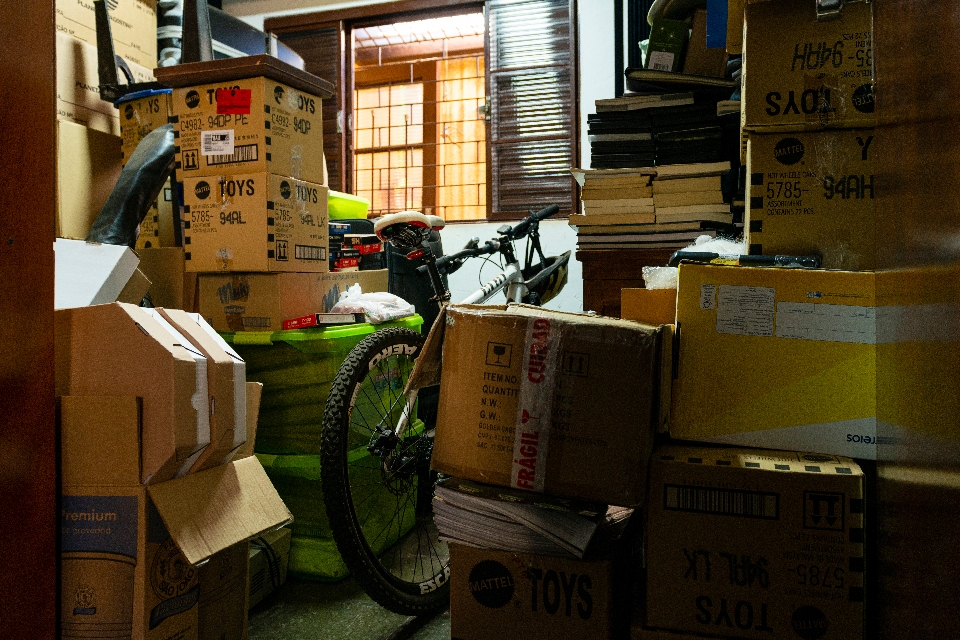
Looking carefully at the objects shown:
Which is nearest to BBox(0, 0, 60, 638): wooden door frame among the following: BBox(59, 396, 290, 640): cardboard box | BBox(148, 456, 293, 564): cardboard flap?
BBox(59, 396, 290, 640): cardboard box

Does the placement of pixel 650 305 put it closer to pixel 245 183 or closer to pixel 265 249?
pixel 265 249

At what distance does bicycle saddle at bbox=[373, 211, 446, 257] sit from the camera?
83.7 inches

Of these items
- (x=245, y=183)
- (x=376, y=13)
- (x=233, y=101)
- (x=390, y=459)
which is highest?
(x=376, y=13)

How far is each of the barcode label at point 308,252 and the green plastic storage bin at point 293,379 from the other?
270mm

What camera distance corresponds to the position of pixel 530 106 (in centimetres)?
396

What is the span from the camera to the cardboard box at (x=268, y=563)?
5.70 feet

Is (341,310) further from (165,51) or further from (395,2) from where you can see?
(395,2)

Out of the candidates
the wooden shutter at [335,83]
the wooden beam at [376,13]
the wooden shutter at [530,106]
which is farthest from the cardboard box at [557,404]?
the wooden beam at [376,13]

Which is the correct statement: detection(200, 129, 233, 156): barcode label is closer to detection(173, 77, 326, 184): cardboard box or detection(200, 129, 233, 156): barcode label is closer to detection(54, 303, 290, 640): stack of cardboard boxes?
detection(173, 77, 326, 184): cardboard box

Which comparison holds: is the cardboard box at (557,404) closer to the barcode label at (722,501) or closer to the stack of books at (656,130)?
the barcode label at (722,501)

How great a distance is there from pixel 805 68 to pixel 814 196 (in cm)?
27

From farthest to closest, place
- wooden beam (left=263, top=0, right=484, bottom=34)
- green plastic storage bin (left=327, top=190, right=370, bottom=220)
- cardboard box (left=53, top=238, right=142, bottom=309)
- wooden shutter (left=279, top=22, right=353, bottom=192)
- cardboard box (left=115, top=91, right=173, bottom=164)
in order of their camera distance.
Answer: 1. wooden shutter (left=279, top=22, right=353, bottom=192)
2. wooden beam (left=263, top=0, right=484, bottom=34)
3. green plastic storage bin (left=327, top=190, right=370, bottom=220)
4. cardboard box (left=115, top=91, right=173, bottom=164)
5. cardboard box (left=53, top=238, right=142, bottom=309)

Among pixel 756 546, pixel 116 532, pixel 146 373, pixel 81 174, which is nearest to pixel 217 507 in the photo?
pixel 116 532

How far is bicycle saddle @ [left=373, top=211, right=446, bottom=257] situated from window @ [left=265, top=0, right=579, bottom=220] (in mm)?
1867
